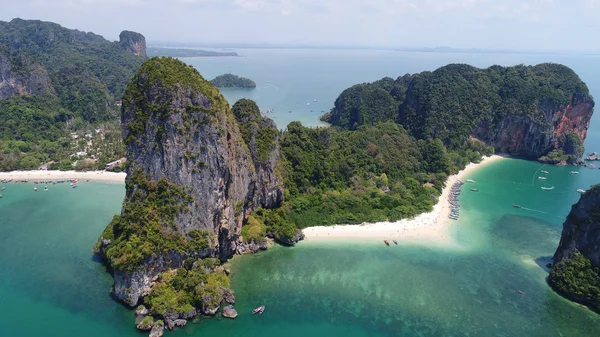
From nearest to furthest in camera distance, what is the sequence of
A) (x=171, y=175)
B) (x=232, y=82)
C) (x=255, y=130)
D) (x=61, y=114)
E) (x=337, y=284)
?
(x=171, y=175)
(x=337, y=284)
(x=255, y=130)
(x=61, y=114)
(x=232, y=82)

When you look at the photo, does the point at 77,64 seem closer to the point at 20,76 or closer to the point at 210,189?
the point at 20,76

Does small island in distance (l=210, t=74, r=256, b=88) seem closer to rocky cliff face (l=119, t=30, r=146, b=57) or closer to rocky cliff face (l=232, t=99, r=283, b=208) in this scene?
rocky cliff face (l=119, t=30, r=146, b=57)

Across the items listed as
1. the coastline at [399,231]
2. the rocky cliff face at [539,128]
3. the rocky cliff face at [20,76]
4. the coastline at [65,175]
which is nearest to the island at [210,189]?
the coastline at [399,231]

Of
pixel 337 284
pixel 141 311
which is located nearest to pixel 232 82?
pixel 337 284

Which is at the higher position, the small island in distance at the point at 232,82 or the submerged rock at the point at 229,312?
the small island in distance at the point at 232,82

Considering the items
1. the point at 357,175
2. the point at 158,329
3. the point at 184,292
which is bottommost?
the point at 158,329

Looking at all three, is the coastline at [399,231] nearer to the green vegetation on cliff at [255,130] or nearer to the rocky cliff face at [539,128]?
the green vegetation on cliff at [255,130]
